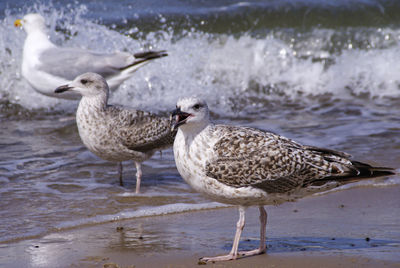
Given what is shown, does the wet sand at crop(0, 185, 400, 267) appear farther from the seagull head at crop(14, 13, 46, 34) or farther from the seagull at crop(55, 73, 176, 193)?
the seagull head at crop(14, 13, 46, 34)

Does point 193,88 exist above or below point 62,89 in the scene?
below

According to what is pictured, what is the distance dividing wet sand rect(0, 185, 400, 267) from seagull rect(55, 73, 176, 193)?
3.81 ft

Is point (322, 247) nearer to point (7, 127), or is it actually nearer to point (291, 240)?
point (291, 240)

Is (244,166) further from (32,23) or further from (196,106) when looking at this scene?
(32,23)

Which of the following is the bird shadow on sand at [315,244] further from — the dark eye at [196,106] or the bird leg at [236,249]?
the dark eye at [196,106]

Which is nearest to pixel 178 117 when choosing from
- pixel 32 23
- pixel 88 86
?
pixel 88 86

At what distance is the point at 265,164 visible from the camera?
187 inches

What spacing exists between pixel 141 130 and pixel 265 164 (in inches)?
96.9

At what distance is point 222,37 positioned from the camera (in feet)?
50.1

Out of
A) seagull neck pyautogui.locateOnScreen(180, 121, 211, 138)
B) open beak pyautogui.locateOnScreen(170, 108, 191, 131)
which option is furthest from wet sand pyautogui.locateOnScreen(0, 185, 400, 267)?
open beak pyautogui.locateOnScreen(170, 108, 191, 131)

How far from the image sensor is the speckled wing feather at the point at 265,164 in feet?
15.3

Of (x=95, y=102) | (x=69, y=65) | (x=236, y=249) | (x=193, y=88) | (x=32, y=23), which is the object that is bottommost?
(x=236, y=249)

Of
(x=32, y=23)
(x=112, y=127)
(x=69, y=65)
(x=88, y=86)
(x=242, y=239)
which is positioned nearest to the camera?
(x=242, y=239)

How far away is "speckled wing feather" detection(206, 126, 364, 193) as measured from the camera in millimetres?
4676
